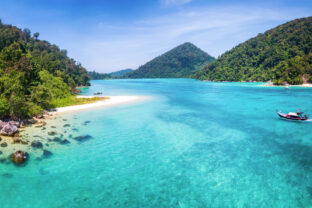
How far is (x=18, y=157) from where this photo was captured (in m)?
17.9

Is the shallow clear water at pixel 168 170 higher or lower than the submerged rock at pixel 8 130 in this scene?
lower

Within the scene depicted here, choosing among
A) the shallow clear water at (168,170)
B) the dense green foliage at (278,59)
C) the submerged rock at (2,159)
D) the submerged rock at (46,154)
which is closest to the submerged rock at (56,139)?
the shallow clear water at (168,170)

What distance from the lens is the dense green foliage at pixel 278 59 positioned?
106688mm

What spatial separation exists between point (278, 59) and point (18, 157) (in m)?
177

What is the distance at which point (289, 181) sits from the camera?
50.2 feet

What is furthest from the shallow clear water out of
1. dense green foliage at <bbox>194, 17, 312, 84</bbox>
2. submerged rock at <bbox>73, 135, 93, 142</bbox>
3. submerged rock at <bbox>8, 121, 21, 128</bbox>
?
dense green foliage at <bbox>194, 17, 312, 84</bbox>

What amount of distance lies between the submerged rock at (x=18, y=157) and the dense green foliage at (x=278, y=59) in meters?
123

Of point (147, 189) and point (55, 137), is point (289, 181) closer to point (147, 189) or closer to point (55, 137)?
point (147, 189)

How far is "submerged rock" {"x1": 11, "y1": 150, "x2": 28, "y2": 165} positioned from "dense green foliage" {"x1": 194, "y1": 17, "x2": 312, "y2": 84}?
122613 millimetres

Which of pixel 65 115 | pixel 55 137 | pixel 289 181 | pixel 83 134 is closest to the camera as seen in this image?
pixel 289 181

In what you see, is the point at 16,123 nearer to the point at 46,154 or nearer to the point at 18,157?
the point at 46,154

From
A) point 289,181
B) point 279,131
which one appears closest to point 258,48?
point 279,131

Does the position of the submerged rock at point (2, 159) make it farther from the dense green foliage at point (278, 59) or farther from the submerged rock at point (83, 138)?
the dense green foliage at point (278, 59)

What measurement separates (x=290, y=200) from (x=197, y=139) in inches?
515
